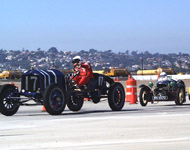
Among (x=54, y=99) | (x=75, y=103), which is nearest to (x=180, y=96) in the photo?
(x=75, y=103)

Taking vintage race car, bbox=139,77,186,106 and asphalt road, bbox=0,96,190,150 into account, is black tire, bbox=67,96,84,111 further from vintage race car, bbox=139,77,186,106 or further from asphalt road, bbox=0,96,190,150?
asphalt road, bbox=0,96,190,150

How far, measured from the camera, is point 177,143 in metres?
9.56

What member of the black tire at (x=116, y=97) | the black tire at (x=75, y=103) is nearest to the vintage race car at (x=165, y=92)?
the black tire at (x=116, y=97)

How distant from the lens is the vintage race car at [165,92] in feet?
73.6

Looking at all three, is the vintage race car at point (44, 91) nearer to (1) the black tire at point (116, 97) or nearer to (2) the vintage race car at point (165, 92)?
(1) the black tire at point (116, 97)

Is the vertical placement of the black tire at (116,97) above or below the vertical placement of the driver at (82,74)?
below

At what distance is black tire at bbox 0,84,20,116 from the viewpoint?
1680 cm

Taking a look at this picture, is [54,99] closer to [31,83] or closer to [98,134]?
[31,83]

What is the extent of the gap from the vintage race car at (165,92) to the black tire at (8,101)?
6.46m

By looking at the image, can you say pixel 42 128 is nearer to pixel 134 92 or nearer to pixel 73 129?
pixel 73 129

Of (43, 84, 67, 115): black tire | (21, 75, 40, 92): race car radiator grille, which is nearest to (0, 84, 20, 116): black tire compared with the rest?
(21, 75, 40, 92): race car radiator grille

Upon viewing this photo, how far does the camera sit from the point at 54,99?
16500 millimetres

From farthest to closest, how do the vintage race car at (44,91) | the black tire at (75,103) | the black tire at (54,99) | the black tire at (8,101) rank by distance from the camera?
the black tire at (75,103)
the black tire at (8,101)
the vintage race car at (44,91)
the black tire at (54,99)

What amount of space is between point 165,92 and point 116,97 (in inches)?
171
